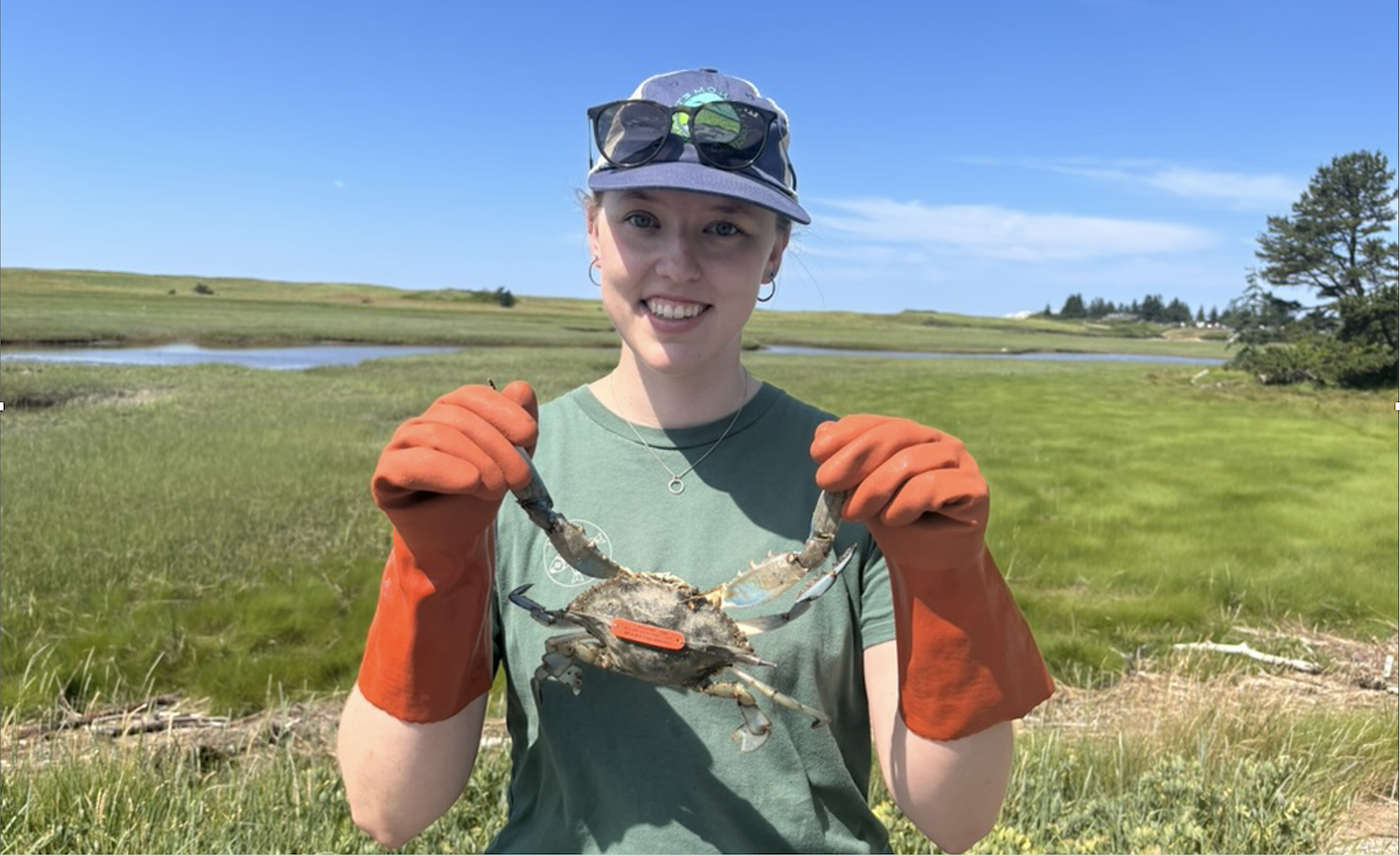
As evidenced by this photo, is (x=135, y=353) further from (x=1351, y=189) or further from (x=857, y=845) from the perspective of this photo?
(x=1351, y=189)

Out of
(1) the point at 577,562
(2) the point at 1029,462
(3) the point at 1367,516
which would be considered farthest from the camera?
(2) the point at 1029,462

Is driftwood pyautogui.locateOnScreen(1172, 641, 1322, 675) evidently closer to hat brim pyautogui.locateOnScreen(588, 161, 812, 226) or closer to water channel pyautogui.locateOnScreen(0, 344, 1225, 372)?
hat brim pyautogui.locateOnScreen(588, 161, 812, 226)

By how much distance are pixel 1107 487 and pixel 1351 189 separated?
91.2ft

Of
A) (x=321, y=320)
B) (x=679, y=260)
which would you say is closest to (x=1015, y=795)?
(x=679, y=260)

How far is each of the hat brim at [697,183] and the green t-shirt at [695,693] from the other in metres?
0.62

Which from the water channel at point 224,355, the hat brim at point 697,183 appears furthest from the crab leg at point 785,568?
the water channel at point 224,355

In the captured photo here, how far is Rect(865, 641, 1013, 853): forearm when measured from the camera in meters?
2.27

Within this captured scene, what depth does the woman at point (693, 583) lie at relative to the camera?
219 cm

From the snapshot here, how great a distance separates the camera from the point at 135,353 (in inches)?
1374

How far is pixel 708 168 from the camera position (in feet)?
7.35

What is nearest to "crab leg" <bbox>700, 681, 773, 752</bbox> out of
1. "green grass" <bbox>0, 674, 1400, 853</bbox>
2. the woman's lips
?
the woman's lips

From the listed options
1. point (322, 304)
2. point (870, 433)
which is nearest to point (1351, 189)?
point (870, 433)

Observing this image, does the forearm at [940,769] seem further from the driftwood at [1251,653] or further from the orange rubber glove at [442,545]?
the driftwood at [1251,653]

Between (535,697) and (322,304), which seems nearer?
(535,697)
